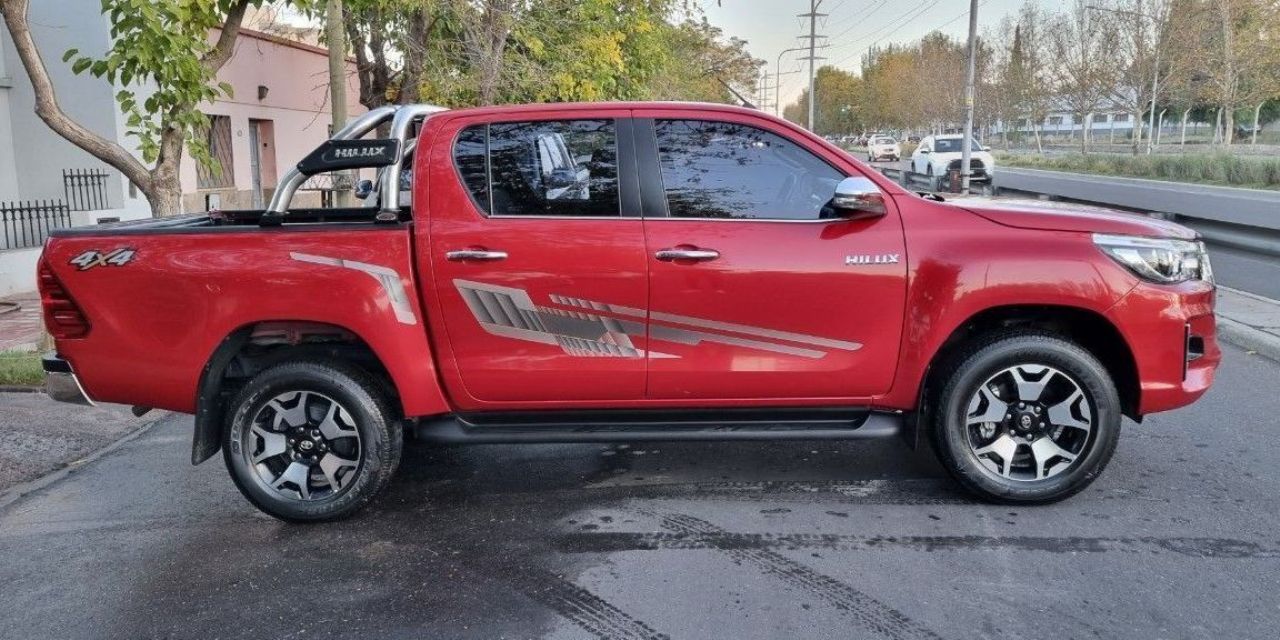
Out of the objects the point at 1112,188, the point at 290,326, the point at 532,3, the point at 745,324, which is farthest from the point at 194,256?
the point at 1112,188

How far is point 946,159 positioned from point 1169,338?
28.8 metres

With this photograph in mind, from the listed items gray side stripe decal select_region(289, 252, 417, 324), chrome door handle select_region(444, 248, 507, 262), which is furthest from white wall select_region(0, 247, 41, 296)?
chrome door handle select_region(444, 248, 507, 262)

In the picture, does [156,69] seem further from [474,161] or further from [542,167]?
[542,167]

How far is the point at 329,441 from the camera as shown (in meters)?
4.74

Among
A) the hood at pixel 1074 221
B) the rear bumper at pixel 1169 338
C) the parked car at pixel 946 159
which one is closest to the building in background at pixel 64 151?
the hood at pixel 1074 221

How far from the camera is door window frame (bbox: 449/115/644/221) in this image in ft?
15.3

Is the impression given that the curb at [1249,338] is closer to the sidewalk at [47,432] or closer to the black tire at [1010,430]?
the black tire at [1010,430]

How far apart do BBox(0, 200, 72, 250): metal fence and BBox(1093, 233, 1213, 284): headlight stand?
1270 centimetres

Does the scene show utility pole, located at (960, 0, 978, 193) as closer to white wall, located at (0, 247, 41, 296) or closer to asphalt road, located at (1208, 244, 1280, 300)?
asphalt road, located at (1208, 244, 1280, 300)

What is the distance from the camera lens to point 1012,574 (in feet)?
13.2

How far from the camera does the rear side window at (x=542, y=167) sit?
4.70 meters

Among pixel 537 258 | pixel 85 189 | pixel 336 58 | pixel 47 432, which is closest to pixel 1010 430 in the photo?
pixel 537 258

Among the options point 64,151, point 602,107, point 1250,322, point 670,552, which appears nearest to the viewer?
point 670,552

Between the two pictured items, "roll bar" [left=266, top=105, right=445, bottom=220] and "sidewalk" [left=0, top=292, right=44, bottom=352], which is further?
"sidewalk" [left=0, top=292, right=44, bottom=352]
